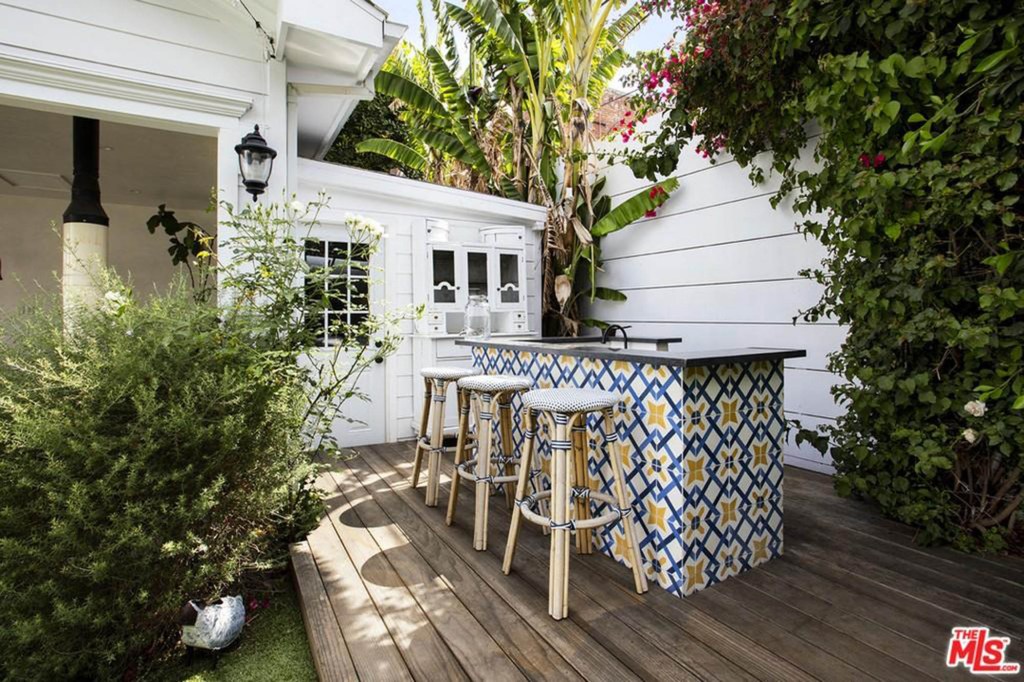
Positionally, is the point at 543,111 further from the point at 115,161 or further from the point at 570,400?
the point at 570,400

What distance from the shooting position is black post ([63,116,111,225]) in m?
3.25

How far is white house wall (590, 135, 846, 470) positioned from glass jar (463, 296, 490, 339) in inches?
59.5

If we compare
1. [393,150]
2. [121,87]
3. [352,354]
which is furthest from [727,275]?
[121,87]

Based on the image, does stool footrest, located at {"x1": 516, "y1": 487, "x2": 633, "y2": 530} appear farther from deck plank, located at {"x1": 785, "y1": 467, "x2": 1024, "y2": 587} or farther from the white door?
the white door

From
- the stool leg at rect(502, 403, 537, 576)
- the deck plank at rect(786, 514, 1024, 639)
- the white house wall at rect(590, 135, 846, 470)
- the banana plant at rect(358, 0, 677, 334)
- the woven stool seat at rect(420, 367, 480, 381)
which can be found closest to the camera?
the deck plank at rect(786, 514, 1024, 639)

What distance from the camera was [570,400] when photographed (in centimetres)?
209

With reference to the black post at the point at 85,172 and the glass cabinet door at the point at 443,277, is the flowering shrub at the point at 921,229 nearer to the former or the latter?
the glass cabinet door at the point at 443,277

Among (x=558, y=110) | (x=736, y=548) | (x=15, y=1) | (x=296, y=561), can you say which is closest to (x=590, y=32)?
(x=558, y=110)

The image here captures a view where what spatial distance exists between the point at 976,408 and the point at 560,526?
1.94 metres

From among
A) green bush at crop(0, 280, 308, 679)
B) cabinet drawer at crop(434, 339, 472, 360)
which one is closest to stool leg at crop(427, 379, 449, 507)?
green bush at crop(0, 280, 308, 679)

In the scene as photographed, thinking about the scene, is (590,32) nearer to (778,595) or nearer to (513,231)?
(513,231)

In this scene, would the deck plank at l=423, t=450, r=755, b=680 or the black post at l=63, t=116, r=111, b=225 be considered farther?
the black post at l=63, t=116, r=111, b=225

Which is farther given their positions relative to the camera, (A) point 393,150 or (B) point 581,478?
(A) point 393,150

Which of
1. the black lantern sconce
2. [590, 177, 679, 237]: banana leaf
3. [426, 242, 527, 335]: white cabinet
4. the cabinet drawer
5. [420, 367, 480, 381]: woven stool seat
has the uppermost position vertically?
[590, 177, 679, 237]: banana leaf
